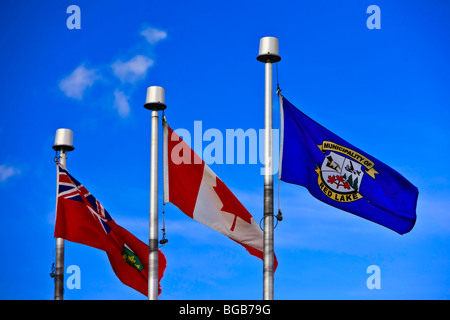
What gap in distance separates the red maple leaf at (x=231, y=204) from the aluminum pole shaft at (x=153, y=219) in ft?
6.53

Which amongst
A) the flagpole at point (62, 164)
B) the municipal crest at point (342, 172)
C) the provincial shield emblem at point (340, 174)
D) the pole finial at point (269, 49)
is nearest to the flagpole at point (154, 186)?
the flagpole at point (62, 164)

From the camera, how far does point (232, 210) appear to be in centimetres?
2305

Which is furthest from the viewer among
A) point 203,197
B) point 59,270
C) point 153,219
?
point 59,270

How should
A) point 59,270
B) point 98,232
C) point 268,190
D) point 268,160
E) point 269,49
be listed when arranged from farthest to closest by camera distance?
point 59,270 < point 98,232 < point 269,49 < point 268,160 < point 268,190

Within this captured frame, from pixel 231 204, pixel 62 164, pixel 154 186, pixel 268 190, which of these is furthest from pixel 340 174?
pixel 62 164

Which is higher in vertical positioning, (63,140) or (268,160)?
(63,140)

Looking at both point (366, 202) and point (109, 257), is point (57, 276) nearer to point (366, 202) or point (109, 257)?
point (109, 257)

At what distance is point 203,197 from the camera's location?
75.8 ft

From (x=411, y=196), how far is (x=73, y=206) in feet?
35.0

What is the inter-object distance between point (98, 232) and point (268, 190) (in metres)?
6.58

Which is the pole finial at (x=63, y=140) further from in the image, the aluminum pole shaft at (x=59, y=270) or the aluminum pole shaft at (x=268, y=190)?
the aluminum pole shaft at (x=268, y=190)

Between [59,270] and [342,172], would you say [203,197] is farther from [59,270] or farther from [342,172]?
[59,270]

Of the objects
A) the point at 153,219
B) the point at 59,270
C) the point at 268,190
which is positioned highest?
the point at 268,190

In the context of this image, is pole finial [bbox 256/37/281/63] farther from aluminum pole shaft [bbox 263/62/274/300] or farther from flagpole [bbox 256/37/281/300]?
aluminum pole shaft [bbox 263/62/274/300]
